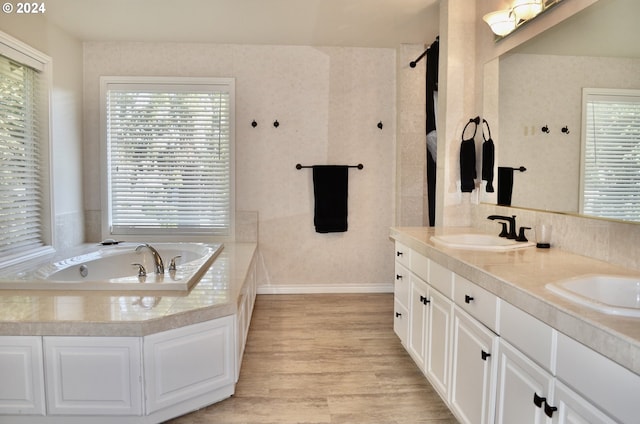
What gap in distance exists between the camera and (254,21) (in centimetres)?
331

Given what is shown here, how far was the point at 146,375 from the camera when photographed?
1.82 m

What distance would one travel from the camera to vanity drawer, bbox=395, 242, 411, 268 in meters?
2.49

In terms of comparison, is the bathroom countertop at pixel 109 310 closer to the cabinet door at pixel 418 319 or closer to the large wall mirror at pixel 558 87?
the cabinet door at pixel 418 319

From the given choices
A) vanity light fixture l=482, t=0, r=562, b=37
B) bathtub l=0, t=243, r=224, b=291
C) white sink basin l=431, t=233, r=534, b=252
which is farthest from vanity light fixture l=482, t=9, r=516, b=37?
bathtub l=0, t=243, r=224, b=291

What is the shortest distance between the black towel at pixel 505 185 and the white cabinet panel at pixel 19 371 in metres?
2.52

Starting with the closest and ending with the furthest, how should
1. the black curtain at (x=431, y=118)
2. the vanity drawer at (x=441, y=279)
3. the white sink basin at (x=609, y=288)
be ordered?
the white sink basin at (x=609, y=288), the vanity drawer at (x=441, y=279), the black curtain at (x=431, y=118)

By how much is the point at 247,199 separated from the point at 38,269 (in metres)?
1.83

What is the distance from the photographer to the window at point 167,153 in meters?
3.83

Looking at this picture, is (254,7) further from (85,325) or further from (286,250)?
(85,325)

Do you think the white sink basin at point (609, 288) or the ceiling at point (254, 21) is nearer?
the white sink basin at point (609, 288)

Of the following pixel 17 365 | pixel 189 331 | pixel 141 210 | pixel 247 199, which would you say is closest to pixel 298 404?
pixel 189 331

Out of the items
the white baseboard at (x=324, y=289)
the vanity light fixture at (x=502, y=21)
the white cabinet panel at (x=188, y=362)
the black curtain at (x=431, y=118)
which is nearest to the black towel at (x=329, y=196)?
the white baseboard at (x=324, y=289)

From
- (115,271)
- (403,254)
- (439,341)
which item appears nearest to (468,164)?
(403,254)

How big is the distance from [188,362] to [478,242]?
1.68m
